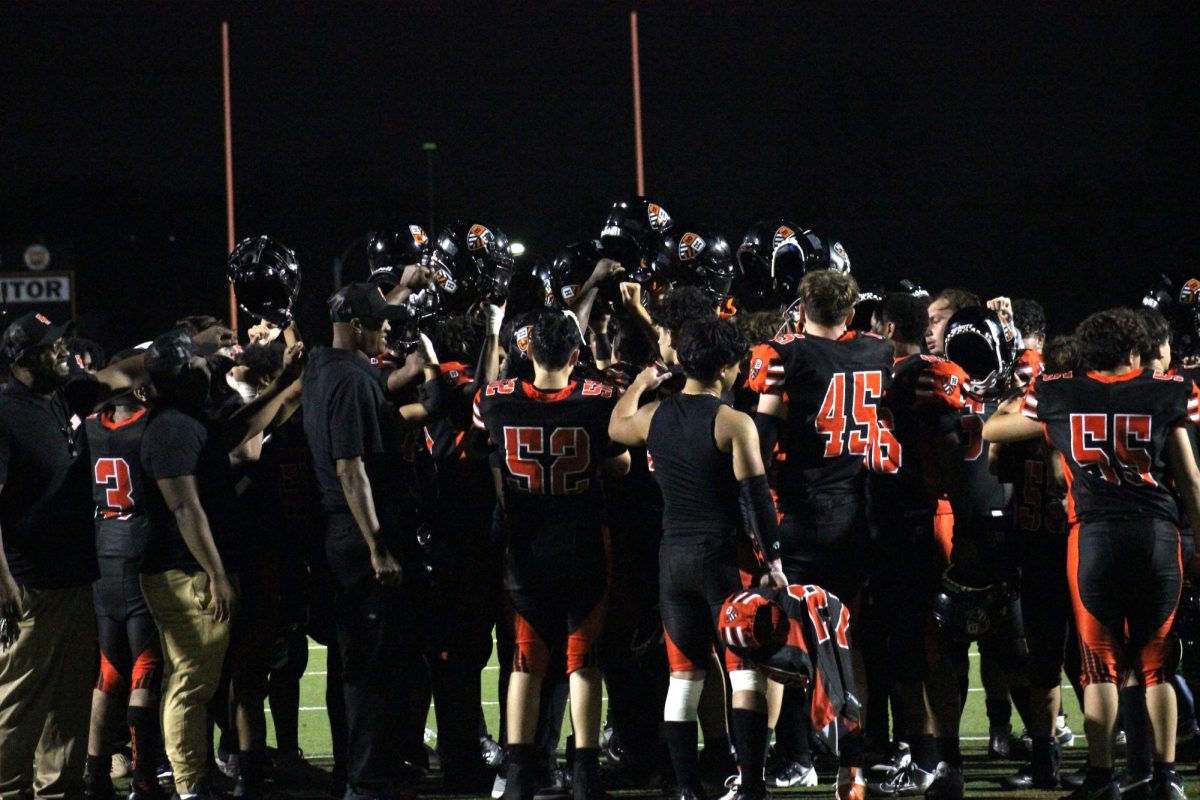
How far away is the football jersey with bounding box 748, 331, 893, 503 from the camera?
6.36m

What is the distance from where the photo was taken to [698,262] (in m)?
7.64

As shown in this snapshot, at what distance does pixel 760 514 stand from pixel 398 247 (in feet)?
11.6

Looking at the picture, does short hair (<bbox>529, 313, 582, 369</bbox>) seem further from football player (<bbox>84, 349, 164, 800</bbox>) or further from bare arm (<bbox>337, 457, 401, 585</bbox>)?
football player (<bbox>84, 349, 164, 800</bbox>)

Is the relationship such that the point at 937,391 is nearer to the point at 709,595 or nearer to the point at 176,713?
the point at 709,595

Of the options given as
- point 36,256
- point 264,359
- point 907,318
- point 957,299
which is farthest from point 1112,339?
point 36,256

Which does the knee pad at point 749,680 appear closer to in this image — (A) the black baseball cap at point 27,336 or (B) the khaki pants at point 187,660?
(B) the khaki pants at point 187,660

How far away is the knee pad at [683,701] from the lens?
233 inches

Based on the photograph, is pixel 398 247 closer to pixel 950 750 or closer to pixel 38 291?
pixel 950 750

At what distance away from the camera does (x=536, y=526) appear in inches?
246

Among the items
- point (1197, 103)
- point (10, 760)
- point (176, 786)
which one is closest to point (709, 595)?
point (176, 786)

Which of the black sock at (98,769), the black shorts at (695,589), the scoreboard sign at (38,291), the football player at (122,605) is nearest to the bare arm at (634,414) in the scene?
the black shorts at (695,589)

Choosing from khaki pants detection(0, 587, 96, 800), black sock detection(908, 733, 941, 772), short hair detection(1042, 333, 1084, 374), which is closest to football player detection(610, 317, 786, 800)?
black sock detection(908, 733, 941, 772)

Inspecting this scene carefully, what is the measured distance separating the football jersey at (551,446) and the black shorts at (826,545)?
2.74 ft

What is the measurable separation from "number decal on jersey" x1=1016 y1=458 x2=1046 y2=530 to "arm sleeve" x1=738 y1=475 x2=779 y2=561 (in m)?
1.50
